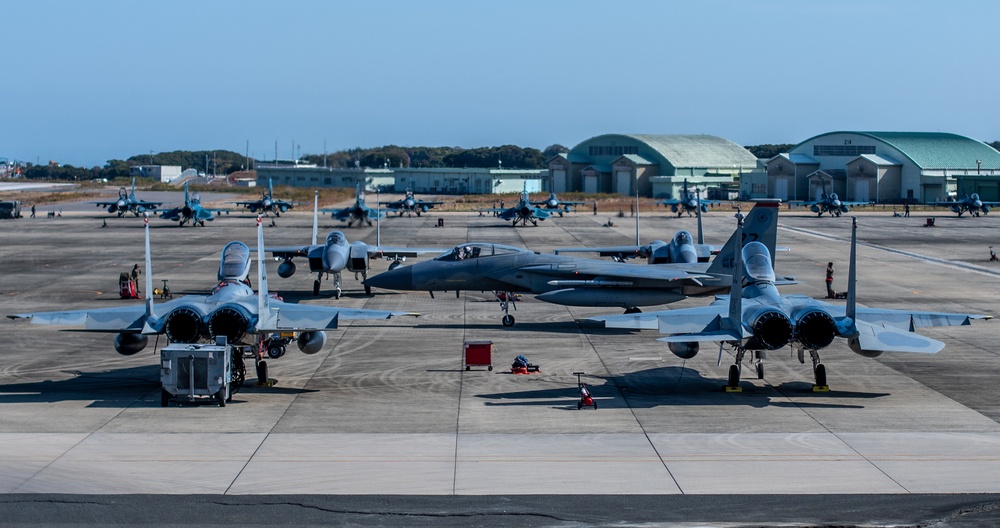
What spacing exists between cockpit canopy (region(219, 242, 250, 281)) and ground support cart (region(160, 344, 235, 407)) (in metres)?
3.60

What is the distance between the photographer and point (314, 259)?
3694cm

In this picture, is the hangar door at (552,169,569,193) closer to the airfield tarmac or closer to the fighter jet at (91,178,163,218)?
the fighter jet at (91,178,163,218)

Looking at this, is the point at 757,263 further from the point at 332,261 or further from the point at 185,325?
the point at 332,261

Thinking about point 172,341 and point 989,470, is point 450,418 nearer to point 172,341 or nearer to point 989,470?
point 172,341

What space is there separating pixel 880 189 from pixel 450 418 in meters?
112

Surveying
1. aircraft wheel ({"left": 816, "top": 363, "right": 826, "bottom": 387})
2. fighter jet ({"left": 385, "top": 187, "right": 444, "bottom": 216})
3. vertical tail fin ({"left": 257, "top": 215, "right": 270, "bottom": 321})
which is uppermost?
fighter jet ({"left": 385, "top": 187, "right": 444, "bottom": 216})

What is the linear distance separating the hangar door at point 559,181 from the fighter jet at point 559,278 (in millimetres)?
124977

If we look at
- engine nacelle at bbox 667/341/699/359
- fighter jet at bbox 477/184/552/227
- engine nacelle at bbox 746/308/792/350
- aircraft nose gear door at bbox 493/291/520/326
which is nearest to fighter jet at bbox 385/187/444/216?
fighter jet at bbox 477/184/552/227

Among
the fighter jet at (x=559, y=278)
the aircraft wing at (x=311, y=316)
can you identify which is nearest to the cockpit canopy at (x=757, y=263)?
the fighter jet at (x=559, y=278)

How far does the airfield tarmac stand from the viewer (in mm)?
14258

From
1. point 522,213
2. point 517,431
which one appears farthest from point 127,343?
point 522,213

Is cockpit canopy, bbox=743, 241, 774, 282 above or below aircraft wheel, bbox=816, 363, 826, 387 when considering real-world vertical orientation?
above

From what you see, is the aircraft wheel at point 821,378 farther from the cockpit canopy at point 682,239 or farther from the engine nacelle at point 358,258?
the engine nacelle at point 358,258

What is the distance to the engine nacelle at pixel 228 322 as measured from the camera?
66.6 feet
